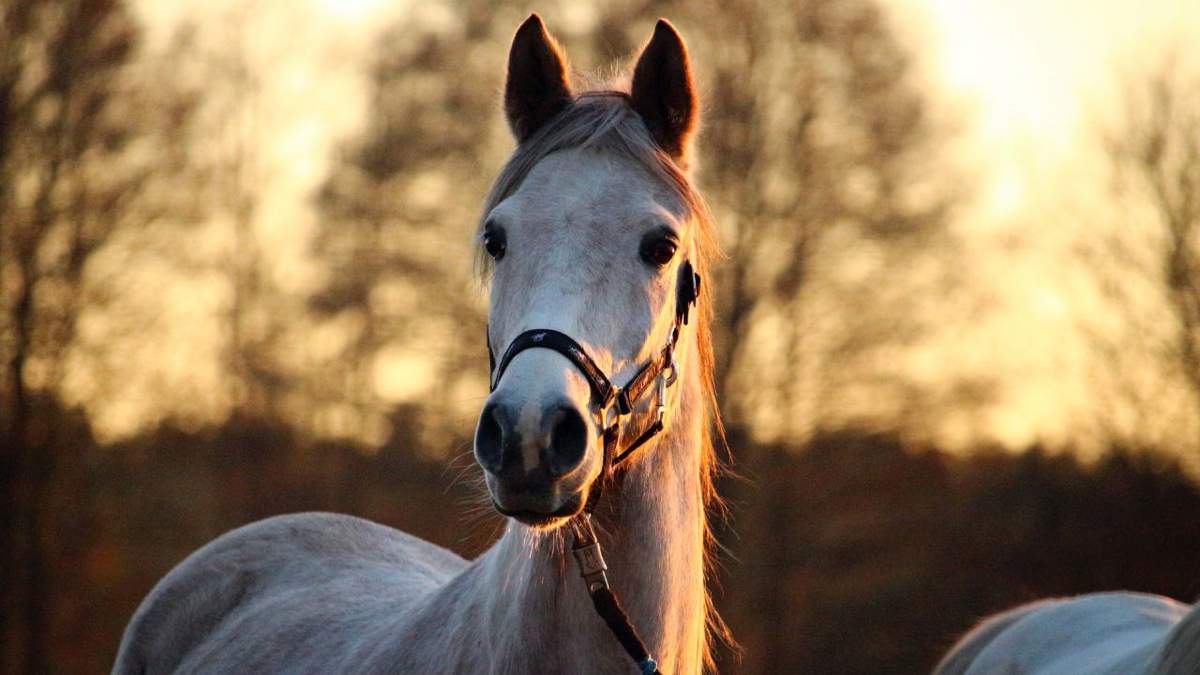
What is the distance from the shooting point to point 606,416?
2.95m

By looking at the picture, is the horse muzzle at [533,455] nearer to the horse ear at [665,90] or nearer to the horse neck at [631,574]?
the horse neck at [631,574]

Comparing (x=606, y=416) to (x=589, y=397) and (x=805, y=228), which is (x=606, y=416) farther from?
(x=805, y=228)

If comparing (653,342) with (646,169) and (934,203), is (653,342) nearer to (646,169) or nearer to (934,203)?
(646,169)

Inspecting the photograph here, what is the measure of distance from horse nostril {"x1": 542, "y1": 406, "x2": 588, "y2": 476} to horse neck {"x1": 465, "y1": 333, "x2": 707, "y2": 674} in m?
0.45

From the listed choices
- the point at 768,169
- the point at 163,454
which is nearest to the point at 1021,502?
the point at 768,169

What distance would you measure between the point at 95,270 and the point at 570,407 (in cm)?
1224

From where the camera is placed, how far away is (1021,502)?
16.7 meters

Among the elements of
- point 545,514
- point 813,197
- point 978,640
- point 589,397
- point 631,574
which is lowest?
point 978,640

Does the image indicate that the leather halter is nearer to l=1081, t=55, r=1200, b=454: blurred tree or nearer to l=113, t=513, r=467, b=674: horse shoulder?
l=113, t=513, r=467, b=674: horse shoulder

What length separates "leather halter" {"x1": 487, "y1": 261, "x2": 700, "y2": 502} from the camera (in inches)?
111

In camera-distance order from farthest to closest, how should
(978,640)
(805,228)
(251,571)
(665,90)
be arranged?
(805,228), (978,640), (251,571), (665,90)

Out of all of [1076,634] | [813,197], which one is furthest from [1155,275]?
[1076,634]

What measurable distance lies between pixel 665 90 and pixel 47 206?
12085 mm

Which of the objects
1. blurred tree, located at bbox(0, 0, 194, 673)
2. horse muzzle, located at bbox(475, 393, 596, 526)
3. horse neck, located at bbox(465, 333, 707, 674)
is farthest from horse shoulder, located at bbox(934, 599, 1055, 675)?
blurred tree, located at bbox(0, 0, 194, 673)
